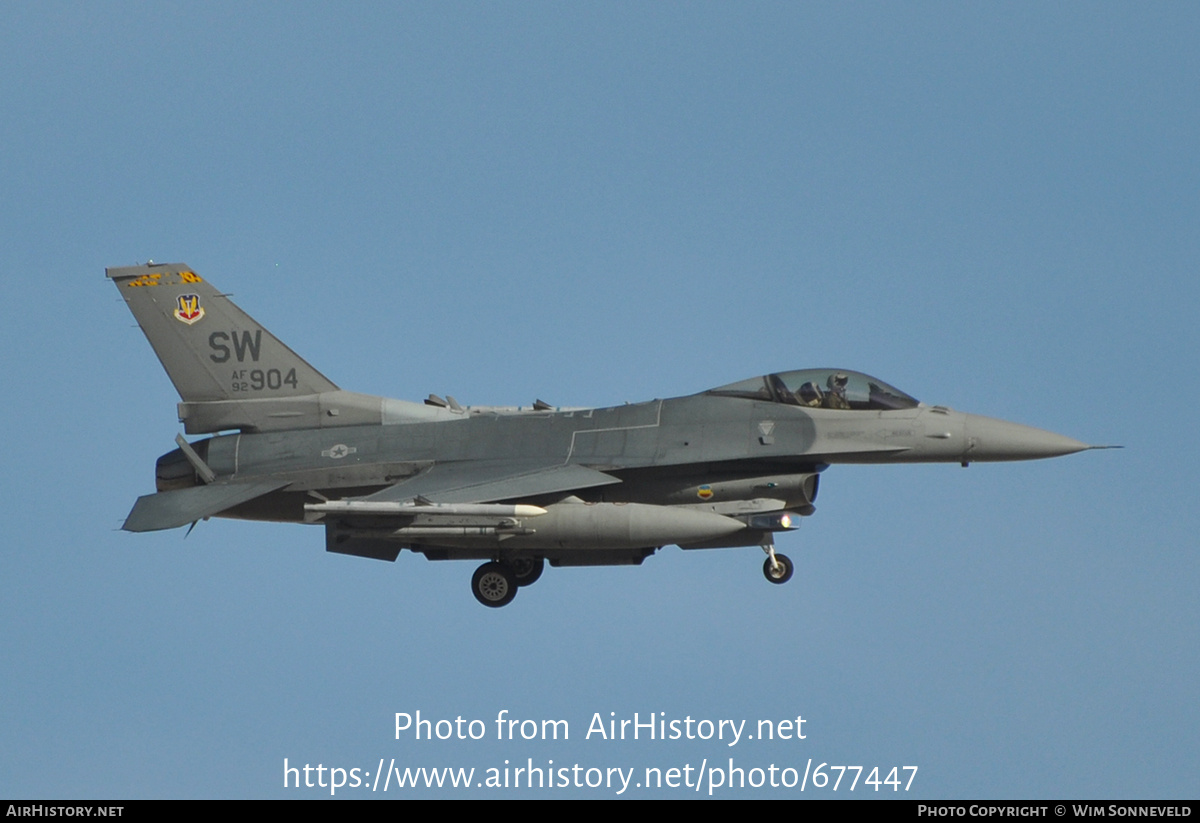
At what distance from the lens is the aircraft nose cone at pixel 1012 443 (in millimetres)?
19594

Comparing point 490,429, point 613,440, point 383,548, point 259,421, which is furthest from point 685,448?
point 259,421

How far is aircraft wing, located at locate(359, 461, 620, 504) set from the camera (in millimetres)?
19344

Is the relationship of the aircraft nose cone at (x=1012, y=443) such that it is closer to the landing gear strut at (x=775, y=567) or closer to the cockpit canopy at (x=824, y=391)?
the cockpit canopy at (x=824, y=391)

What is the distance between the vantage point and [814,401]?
2009cm

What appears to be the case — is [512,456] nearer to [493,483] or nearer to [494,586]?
[493,483]

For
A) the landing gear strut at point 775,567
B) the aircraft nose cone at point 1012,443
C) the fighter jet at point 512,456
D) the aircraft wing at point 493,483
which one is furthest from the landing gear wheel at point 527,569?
the aircraft nose cone at point 1012,443

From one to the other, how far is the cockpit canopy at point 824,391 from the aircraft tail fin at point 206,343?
209 inches

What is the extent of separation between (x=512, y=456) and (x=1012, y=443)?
581cm

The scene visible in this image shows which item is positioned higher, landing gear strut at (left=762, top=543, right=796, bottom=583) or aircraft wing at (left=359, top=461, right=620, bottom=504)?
aircraft wing at (left=359, top=461, right=620, bottom=504)

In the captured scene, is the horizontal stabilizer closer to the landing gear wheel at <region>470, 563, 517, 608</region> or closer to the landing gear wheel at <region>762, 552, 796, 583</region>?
the landing gear wheel at <region>470, 563, 517, 608</region>

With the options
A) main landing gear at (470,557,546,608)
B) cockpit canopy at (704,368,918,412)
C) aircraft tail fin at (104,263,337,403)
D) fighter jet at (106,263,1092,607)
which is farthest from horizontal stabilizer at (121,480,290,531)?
cockpit canopy at (704,368,918,412)

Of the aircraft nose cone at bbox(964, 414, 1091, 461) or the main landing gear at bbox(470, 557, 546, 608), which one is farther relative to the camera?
the main landing gear at bbox(470, 557, 546, 608)

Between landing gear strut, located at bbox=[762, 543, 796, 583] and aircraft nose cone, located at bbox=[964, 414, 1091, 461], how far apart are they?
8.00 ft

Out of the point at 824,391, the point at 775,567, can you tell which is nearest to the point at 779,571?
the point at 775,567
